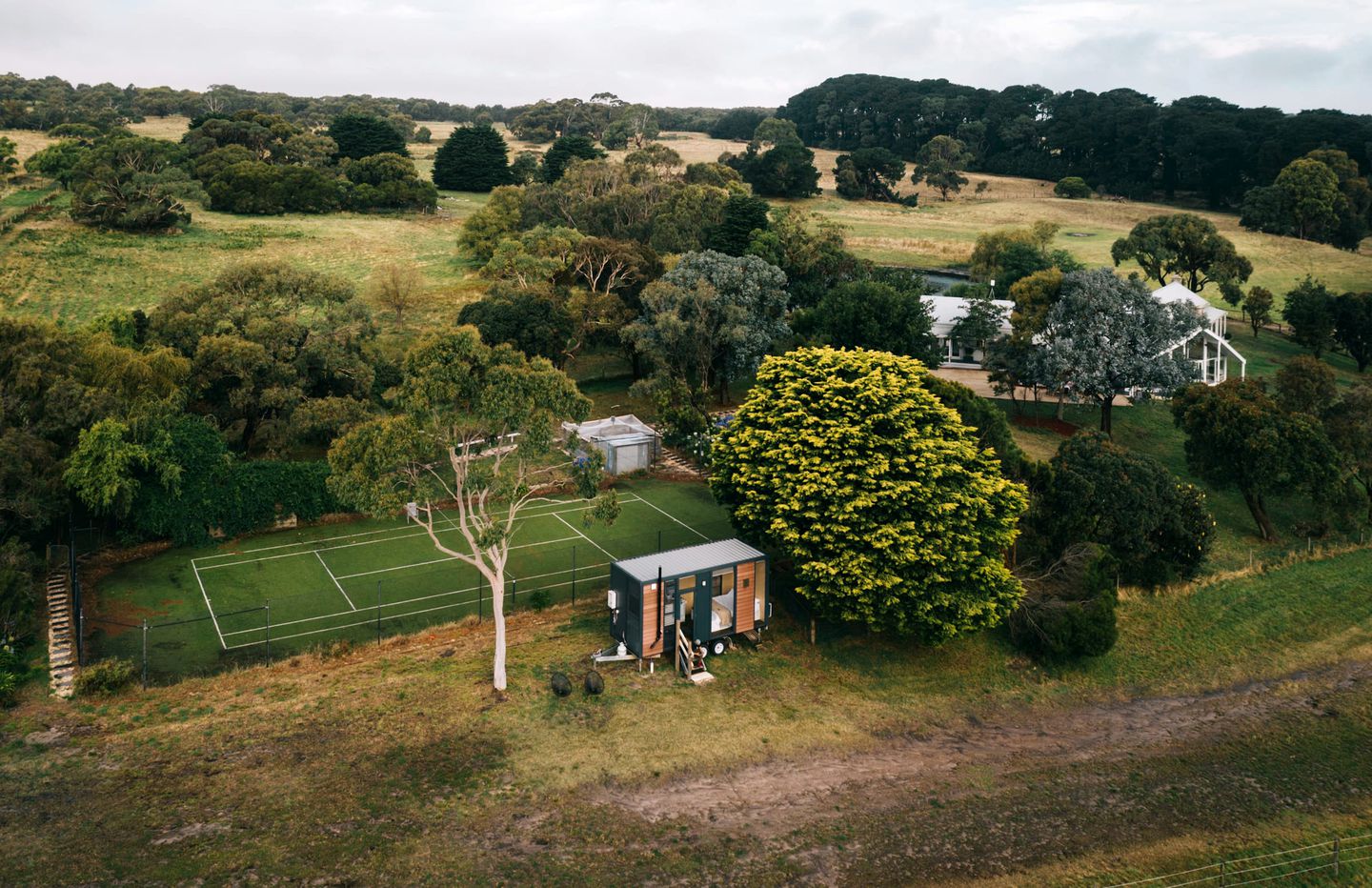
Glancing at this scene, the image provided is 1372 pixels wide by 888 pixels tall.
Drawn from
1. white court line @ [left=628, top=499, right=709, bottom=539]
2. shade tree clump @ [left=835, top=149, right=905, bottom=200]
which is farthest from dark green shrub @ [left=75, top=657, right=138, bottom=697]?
shade tree clump @ [left=835, top=149, right=905, bottom=200]

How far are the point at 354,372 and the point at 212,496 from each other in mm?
11020

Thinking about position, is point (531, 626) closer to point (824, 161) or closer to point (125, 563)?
point (125, 563)

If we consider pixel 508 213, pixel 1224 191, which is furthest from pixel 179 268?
pixel 1224 191

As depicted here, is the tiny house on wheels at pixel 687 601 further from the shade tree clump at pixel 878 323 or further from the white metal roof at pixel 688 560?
the shade tree clump at pixel 878 323

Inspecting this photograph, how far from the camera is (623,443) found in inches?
1902

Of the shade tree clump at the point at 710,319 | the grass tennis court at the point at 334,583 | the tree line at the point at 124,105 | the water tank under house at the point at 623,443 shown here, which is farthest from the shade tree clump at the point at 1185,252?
the tree line at the point at 124,105

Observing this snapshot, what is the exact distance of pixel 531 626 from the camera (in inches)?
1261

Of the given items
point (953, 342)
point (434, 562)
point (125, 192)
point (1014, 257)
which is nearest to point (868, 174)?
point (1014, 257)

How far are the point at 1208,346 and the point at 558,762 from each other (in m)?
56.3

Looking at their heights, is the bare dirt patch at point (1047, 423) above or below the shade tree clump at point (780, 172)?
below

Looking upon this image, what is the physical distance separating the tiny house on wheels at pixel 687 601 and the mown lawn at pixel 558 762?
1006mm

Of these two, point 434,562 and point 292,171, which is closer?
point 434,562

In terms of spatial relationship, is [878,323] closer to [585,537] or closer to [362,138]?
[585,537]

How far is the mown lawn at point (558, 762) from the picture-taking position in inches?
825
